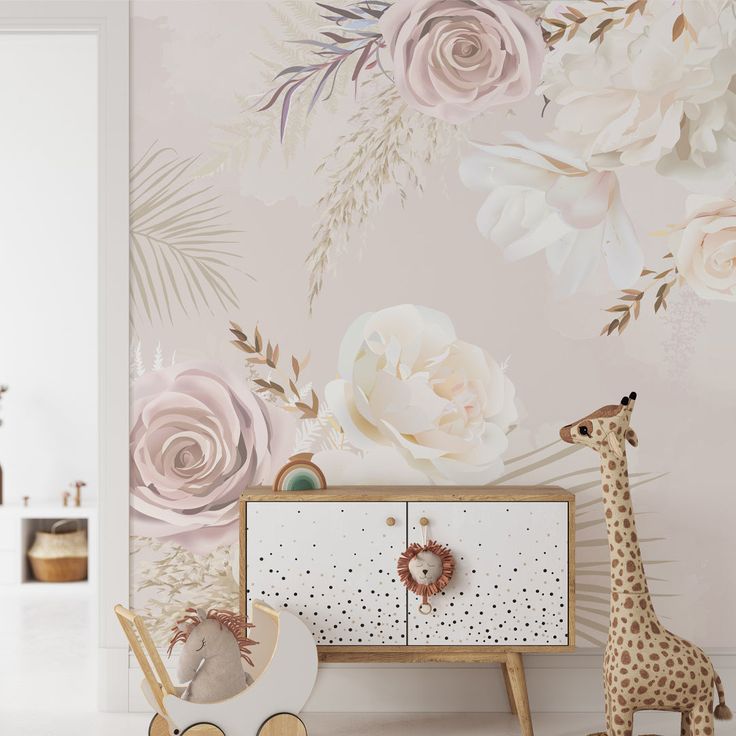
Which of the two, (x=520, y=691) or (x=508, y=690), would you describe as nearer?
(x=520, y=691)

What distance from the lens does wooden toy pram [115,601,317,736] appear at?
2018 mm

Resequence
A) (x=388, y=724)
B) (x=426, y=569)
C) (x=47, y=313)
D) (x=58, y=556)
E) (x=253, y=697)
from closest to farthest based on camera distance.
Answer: (x=253, y=697)
(x=426, y=569)
(x=388, y=724)
(x=58, y=556)
(x=47, y=313)

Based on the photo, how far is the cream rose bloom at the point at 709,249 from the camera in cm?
249

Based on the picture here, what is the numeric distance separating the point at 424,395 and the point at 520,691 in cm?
83

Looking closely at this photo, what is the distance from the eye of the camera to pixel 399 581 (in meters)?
2.24

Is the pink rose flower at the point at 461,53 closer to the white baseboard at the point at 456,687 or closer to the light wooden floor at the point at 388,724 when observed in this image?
the white baseboard at the point at 456,687

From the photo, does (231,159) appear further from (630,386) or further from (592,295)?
(630,386)

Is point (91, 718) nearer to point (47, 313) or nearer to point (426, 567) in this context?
point (426, 567)

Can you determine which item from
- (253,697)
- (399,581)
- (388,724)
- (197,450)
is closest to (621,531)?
(399,581)

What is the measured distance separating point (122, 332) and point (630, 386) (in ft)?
4.85

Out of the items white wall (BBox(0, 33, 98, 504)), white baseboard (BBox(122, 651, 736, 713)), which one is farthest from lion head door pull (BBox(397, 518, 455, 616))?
white wall (BBox(0, 33, 98, 504))

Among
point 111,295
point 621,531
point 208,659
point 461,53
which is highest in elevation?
point 461,53

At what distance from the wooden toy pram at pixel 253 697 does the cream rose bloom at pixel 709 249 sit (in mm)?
1469

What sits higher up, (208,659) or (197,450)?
(197,450)
